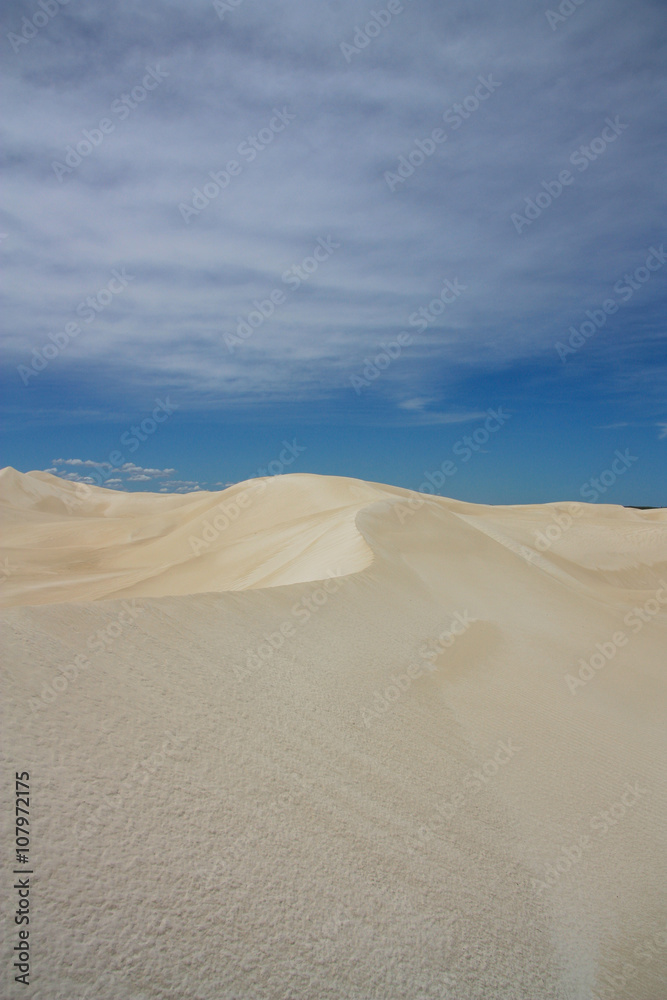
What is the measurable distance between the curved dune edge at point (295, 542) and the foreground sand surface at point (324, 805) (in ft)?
9.74

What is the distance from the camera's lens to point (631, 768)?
534cm

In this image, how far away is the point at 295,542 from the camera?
1417 centimetres

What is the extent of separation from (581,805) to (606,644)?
5.14 metres

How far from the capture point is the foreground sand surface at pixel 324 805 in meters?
2.29

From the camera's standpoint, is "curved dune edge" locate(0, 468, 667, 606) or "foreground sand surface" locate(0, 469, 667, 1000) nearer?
"foreground sand surface" locate(0, 469, 667, 1000)

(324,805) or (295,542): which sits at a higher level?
(295,542)

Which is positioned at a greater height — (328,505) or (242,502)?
(242,502)

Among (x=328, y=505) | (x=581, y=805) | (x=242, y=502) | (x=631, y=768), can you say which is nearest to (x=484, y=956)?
(x=581, y=805)

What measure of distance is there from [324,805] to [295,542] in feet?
36.0

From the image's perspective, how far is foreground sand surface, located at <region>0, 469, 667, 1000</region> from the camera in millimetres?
2291

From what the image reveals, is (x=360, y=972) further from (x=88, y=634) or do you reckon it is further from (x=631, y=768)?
(x=631, y=768)

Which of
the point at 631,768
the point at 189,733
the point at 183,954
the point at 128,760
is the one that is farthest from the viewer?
the point at 631,768

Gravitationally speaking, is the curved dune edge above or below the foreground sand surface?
above

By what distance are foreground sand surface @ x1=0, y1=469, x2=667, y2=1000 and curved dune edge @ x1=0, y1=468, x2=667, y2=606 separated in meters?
2.97
